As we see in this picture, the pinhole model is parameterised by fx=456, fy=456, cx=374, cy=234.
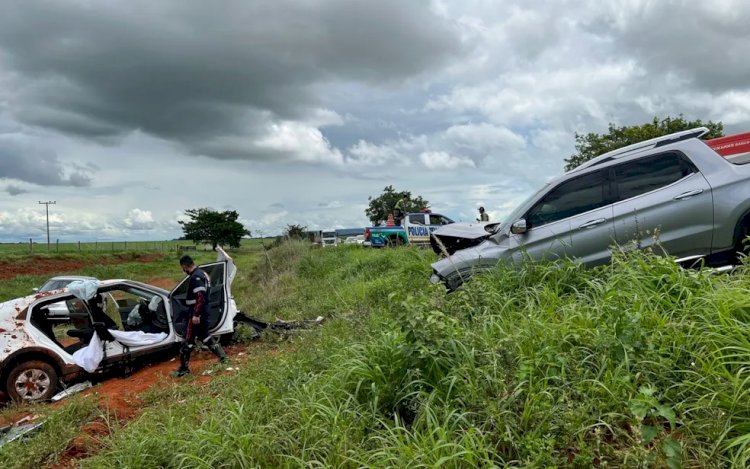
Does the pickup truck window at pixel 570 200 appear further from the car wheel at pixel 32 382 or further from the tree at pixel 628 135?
the tree at pixel 628 135

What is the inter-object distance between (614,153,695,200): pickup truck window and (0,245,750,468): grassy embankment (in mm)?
1415

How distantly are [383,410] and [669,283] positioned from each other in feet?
7.90

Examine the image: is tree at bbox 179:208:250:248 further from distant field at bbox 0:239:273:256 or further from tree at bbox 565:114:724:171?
tree at bbox 565:114:724:171

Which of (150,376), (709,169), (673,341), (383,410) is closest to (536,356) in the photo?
(673,341)

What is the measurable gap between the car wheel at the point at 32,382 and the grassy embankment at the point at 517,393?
3.13 metres

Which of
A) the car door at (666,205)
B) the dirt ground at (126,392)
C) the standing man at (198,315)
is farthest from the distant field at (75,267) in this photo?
the car door at (666,205)

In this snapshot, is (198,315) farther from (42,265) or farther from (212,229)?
(212,229)

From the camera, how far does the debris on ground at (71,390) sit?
6.10 meters

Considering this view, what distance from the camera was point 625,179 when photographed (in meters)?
5.22

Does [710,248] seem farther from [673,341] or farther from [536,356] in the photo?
[536,356]

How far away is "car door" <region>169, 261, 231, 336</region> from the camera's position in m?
7.56

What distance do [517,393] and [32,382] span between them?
6.39m

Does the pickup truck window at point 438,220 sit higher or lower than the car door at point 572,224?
higher

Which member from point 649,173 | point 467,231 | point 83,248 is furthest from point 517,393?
point 83,248
